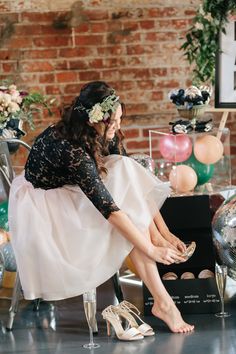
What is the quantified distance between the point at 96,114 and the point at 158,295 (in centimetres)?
80

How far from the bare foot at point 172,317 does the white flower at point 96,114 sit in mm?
819

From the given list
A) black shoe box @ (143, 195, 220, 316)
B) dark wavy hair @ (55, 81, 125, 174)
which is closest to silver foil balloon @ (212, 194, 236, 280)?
black shoe box @ (143, 195, 220, 316)

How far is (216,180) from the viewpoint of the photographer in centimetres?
436

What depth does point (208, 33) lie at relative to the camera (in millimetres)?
4609

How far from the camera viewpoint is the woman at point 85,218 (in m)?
3.38

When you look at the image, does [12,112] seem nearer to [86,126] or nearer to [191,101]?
[86,126]

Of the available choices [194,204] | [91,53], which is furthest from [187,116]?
[91,53]

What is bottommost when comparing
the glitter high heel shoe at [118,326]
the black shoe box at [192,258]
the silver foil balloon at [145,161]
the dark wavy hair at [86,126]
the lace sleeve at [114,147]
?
the glitter high heel shoe at [118,326]

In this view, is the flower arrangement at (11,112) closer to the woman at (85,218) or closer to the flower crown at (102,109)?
the woman at (85,218)

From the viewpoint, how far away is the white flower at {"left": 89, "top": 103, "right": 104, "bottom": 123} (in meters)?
3.37

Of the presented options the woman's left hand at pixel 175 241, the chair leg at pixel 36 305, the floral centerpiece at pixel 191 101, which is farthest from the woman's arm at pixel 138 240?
the floral centerpiece at pixel 191 101

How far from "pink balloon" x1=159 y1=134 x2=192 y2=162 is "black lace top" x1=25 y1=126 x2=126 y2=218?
88 centimetres

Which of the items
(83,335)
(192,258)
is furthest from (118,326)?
(192,258)

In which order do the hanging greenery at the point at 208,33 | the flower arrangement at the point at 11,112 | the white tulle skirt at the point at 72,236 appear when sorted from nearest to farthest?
the white tulle skirt at the point at 72,236, the flower arrangement at the point at 11,112, the hanging greenery at the point at 208,33
